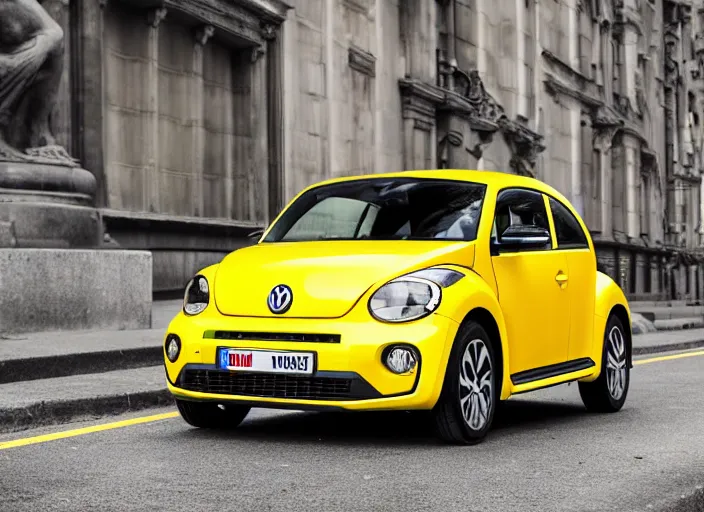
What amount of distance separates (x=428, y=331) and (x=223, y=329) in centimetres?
109

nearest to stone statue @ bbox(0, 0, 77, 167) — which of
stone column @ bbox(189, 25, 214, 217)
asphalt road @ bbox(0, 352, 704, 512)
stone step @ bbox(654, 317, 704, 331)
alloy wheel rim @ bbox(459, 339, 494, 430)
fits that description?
asphalt road @ bbox(0, 352, 704, 512)

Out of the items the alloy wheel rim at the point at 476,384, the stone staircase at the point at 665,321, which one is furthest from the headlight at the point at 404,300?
the stone staircase at the point at 665,321

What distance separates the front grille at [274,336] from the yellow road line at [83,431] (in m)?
1.05

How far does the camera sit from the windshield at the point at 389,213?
7500mm

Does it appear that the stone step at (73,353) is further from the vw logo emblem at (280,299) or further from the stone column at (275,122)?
the stone column at (275,122)

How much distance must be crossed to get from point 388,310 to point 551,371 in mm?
1736

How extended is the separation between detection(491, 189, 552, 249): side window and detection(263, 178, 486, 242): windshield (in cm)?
18

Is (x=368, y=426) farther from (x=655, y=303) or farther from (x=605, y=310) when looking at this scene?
(x=655, y=303)

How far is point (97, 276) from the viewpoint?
11.9 m

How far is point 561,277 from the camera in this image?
8.16 metres

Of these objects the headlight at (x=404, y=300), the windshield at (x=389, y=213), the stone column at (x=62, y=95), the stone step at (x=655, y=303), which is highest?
the stone column at (x=62, y=95)

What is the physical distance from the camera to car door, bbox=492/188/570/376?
742 centimetres

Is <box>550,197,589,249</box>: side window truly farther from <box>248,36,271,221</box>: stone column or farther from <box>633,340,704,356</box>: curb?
<box>248,36,271,221</box>: stone column

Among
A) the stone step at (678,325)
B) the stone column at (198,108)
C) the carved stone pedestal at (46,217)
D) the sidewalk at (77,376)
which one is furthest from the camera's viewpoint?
the stone step at (678,325)
